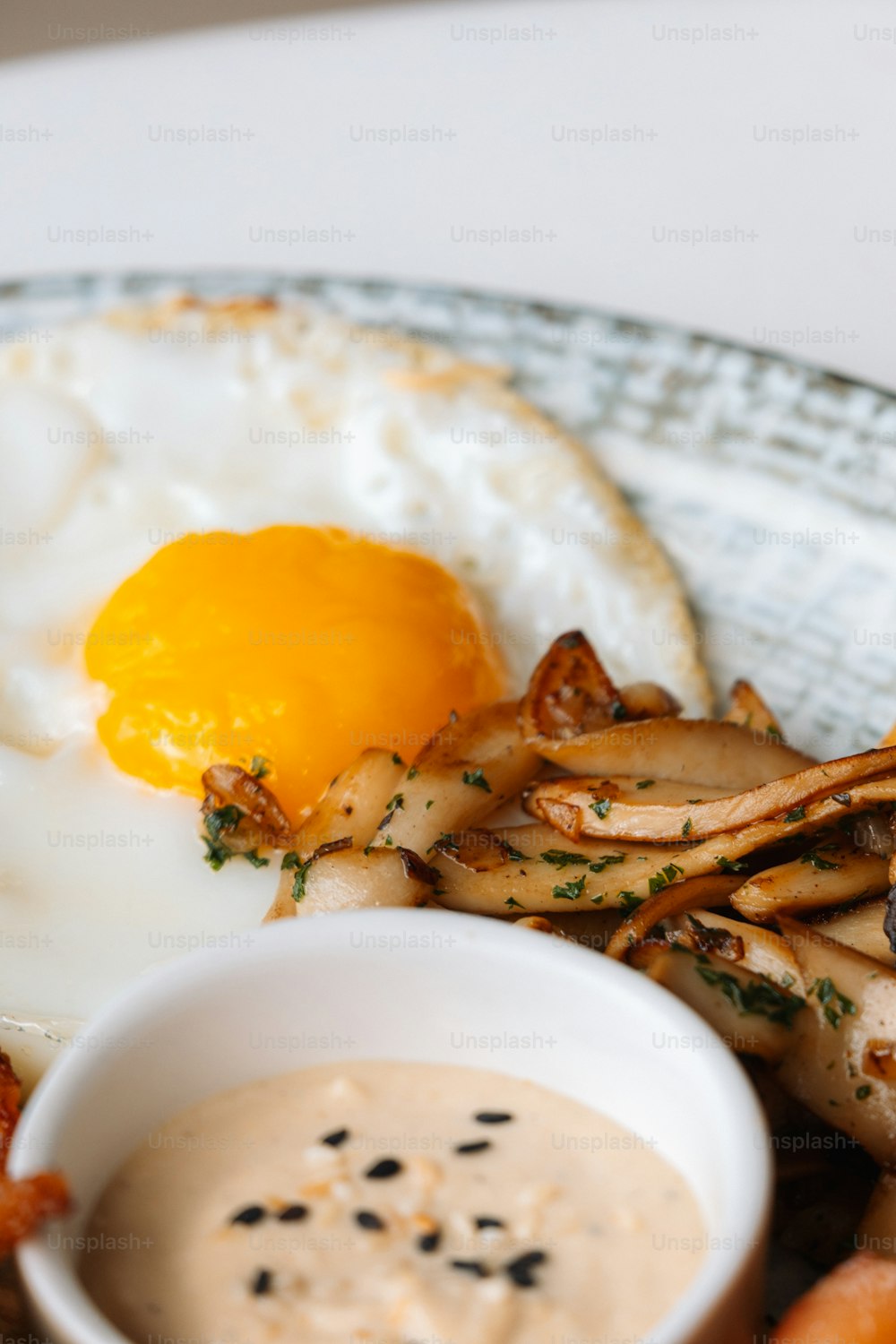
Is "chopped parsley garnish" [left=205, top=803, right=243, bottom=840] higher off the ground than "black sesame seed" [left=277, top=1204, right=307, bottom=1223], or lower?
lower

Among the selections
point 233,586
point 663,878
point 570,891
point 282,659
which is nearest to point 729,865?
point 663,878

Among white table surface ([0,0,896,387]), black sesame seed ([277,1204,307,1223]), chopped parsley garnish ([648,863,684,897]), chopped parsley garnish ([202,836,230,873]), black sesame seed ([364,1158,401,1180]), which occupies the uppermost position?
white table surface ([0,0,896,387])

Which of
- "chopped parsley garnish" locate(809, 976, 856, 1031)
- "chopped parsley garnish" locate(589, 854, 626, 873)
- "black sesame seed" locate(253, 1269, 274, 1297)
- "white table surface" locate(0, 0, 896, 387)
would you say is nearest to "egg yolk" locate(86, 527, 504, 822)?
"chopped parsley garnish" locate(589, 854, 626, 873)

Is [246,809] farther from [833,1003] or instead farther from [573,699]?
[833,1003]

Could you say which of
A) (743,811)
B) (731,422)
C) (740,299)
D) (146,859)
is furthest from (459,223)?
(743,811)

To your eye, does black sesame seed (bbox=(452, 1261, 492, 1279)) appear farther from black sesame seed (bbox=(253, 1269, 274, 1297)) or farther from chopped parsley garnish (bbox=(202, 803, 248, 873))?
chopped parsley garnish (bbox=(202, 803, 248, 873))

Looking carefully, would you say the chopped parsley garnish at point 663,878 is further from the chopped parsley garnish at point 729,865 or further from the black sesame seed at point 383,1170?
the black sesame seed at point 383,1170

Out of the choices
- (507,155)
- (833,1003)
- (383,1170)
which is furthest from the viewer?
(507,155)
